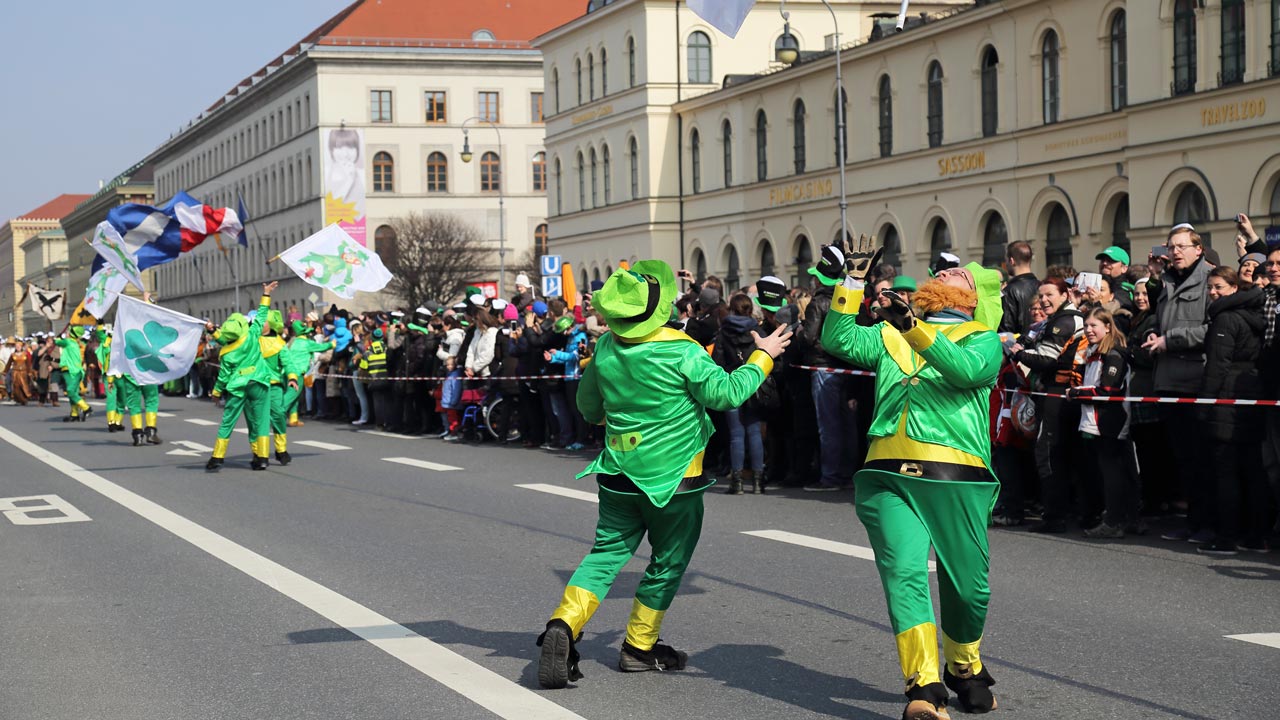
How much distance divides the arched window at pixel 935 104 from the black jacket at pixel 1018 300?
37483mm

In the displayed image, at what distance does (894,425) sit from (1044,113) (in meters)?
40.8

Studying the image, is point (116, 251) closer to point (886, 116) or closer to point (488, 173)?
point (886, 116)

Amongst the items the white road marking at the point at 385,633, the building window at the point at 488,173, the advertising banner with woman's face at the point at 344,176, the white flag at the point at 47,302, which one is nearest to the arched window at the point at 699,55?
the advertising banner with woman's face at the point at 344,176

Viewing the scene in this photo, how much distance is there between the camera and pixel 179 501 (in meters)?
16.1

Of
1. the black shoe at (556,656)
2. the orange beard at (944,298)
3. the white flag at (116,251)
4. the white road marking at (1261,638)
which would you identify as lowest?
the white road marking at (1261,638)

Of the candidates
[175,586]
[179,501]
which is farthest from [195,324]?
[175,586]

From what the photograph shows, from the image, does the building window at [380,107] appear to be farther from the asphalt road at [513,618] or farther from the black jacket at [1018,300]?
the black jacket at [1018,300]

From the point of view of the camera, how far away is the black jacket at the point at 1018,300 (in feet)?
47.2

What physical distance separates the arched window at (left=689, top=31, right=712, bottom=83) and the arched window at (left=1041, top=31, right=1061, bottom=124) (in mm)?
27904

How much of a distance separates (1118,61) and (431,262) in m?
53.2

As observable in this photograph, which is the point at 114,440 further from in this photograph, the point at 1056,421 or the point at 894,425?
the point at 894,425

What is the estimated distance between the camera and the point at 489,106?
106625mm

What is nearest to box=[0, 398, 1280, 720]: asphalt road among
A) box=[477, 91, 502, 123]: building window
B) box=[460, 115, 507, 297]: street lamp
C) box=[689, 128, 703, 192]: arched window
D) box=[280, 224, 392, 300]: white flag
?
box=[280, 224, 392, 300]: white flag

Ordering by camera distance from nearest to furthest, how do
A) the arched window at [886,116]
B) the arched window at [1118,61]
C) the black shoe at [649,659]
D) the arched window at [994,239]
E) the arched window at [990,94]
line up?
the black shoe at [649,659]
the arched window at [1118,61]
the arched window at [994,239]
the arched window at [990,94]
the arched window at [886,116]
